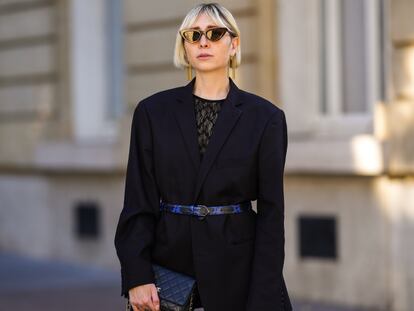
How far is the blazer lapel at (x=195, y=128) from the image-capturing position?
4.02 meters

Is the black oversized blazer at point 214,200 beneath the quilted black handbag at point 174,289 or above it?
above

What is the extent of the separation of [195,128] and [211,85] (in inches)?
7.3

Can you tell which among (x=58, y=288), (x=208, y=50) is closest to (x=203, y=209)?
(x=208, y=50)

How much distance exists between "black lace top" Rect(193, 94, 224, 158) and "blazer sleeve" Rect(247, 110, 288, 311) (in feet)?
0.65

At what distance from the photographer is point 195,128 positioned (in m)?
4.08

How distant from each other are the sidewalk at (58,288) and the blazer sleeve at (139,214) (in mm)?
4896

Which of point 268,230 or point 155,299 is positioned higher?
point 268,230

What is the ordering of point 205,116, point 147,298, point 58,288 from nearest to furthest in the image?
point 147,298 → point 205,116 → point 58,288

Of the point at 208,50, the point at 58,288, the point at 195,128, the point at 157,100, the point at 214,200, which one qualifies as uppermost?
the point at 208,50

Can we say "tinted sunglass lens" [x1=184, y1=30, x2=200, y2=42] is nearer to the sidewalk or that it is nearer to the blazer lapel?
the blazer lapel

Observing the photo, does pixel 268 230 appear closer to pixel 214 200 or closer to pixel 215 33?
pixel 214 200

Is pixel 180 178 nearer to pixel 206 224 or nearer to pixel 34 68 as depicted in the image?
pixel 206 224

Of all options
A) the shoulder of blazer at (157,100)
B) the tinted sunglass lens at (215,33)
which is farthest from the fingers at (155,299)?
the tinted sunglass lens at (215,33)

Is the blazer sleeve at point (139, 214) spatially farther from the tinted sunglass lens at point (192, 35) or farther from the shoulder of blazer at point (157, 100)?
the tinted sunglass lens at point (192, 35)
